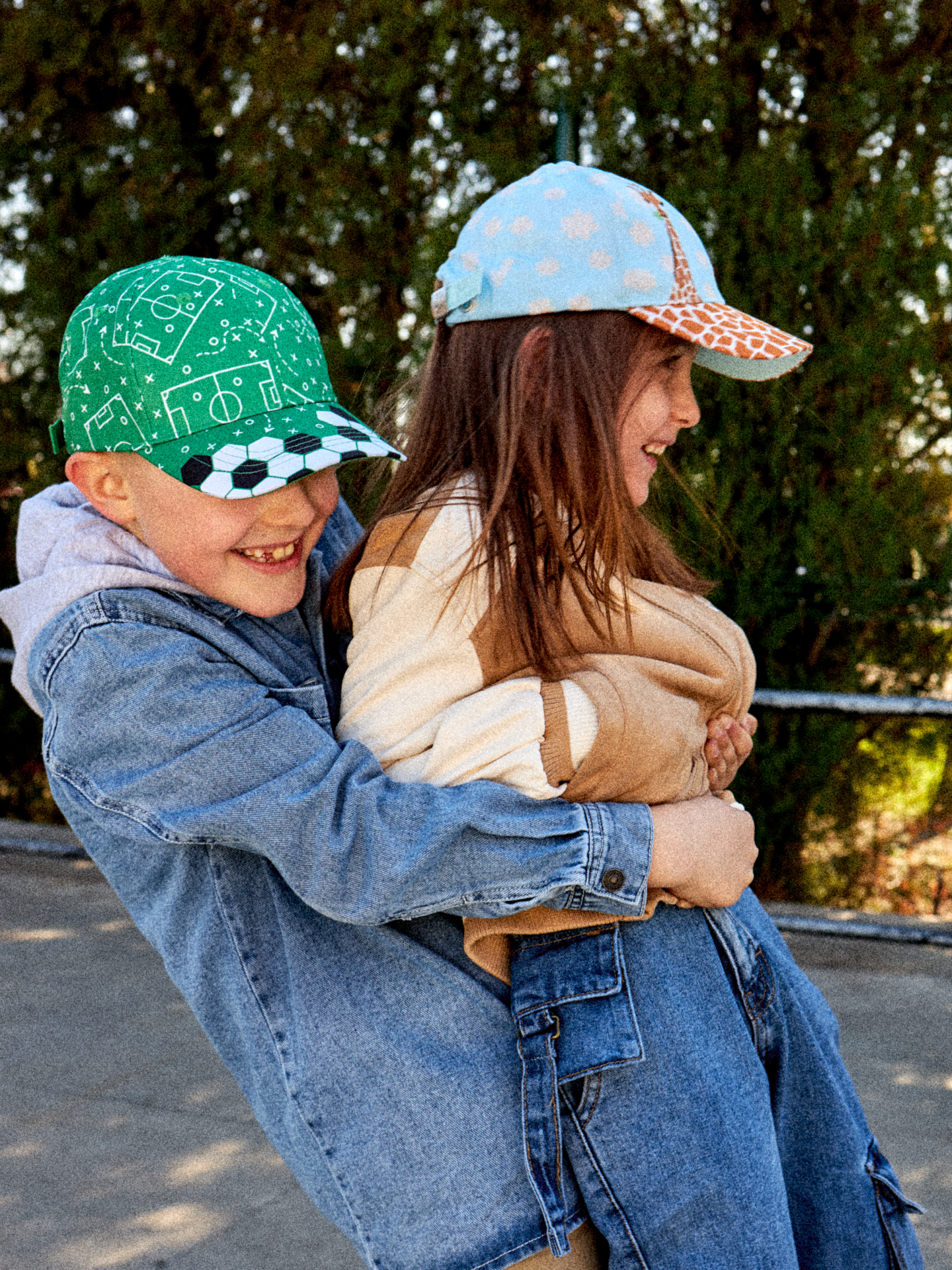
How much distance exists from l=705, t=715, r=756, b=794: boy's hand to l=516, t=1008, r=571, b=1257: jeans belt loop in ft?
1.21

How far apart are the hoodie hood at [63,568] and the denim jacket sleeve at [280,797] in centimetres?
3

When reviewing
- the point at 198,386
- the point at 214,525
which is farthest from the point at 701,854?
the point at 198,386

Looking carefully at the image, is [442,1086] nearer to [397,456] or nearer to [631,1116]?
[631,1116]

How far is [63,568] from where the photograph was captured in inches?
52.5

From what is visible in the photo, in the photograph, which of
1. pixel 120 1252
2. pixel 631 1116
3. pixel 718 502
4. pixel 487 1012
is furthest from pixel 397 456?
pixel 718 502

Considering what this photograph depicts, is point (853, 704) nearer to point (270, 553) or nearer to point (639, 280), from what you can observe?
point (639, 280)

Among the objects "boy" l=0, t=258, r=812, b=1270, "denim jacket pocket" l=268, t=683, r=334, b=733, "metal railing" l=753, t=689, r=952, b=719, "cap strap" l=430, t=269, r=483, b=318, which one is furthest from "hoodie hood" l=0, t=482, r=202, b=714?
"metal railing" l=753, t=689, r=952, b=719

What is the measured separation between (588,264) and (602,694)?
508 millimetres

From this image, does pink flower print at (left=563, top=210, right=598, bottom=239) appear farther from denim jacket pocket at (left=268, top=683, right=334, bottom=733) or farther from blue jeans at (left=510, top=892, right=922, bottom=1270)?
blue jeans at (left=510, top=892, right=922, bottom=1270)

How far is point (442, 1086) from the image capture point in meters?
Answer: 1.30

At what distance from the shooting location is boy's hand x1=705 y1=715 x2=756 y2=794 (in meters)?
1.47

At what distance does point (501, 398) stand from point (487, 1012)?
691 mm

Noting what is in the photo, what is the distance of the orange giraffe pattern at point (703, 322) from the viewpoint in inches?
55.7

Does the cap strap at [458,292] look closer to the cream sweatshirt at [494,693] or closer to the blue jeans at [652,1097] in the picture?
the cream sweatshirt at [494,693]
